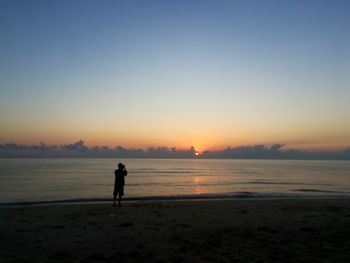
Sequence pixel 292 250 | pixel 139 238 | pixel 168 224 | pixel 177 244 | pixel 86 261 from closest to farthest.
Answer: pixel 86 261 → pixel 292 250 → pixel 177 244 → pixel 139 238 → pixel 168 224

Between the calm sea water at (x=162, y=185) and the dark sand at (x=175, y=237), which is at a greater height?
the dark sand at (x=175, y=237)

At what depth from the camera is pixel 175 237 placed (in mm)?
11055

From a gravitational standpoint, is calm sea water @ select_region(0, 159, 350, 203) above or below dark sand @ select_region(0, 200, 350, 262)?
below

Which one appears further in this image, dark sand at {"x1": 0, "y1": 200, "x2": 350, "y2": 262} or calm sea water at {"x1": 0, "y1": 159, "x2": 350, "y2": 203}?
calm sea water at {"x1": 0, "y1": 159, "x2": 350, "y2": 203}

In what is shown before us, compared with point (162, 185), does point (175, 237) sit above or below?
above

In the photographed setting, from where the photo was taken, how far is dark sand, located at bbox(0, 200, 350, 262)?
880 centimetres

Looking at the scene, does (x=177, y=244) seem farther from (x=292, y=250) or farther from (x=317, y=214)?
(x=317, y=214)

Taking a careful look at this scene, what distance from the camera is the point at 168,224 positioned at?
1367 centimetres

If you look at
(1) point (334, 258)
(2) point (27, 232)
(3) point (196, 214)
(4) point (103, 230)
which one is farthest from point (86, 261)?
(3) point (196, 214)

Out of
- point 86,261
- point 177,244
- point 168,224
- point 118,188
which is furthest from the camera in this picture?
point 118,188

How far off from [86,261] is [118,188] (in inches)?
390

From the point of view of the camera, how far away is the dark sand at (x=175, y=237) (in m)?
8.80

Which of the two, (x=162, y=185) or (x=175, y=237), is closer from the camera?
(x=175, y=237)

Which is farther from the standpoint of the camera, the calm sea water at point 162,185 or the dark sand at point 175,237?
the calm sea water at point 162,185
